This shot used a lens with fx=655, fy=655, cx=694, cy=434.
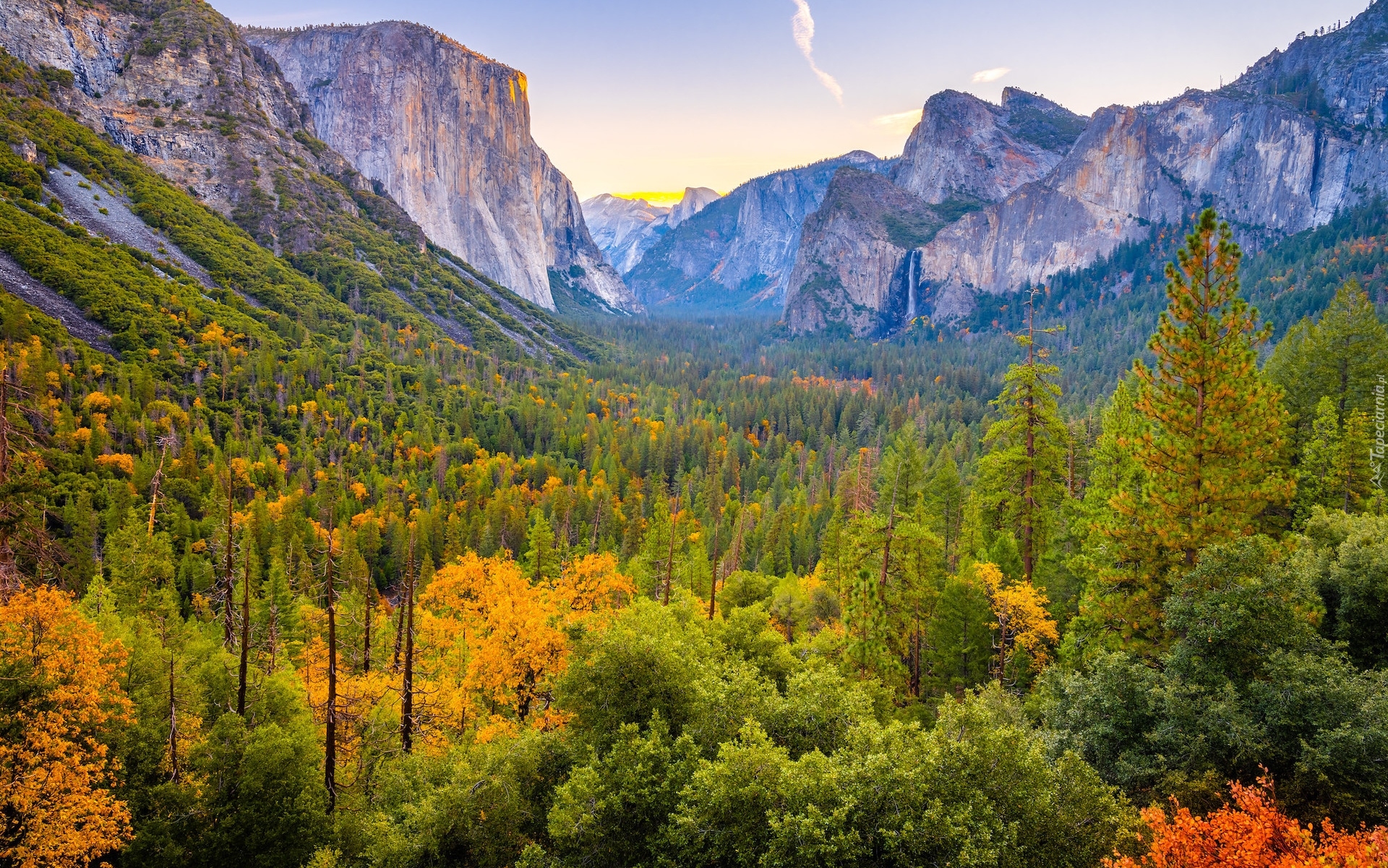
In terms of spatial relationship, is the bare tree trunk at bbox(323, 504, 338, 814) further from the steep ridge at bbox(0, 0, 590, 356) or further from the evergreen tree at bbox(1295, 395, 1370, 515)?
the steep ridge at bbox(0, 0, 590, 356)

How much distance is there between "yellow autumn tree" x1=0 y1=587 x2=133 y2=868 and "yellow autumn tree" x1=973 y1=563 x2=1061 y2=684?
1104 inches

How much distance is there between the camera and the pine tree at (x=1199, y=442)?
1828cm

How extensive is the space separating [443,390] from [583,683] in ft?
390

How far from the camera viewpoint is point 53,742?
1579cm

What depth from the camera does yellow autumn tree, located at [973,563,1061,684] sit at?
25.6 m

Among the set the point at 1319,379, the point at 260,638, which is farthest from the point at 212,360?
the point at 1319,379

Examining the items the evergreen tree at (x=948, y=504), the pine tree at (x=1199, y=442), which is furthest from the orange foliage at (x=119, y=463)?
the pine tree at (x=1199, y=442)

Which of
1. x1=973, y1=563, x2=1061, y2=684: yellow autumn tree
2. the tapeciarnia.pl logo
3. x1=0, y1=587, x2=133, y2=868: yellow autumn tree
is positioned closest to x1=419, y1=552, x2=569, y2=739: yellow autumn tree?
x1=0, y1=587, x2=133, y2=868: yellow autumn tree

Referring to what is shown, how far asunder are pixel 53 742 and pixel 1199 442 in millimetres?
30910

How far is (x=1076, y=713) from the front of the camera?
627 inches

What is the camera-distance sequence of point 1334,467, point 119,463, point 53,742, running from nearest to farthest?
point 53,742
point 1334,467
point 119,463

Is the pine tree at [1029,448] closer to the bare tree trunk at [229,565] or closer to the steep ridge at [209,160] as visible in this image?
the bare tree trunk at [229,565]

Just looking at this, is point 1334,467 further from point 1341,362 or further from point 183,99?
point 183,99

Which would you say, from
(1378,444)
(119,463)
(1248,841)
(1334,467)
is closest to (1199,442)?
(1248,841)
